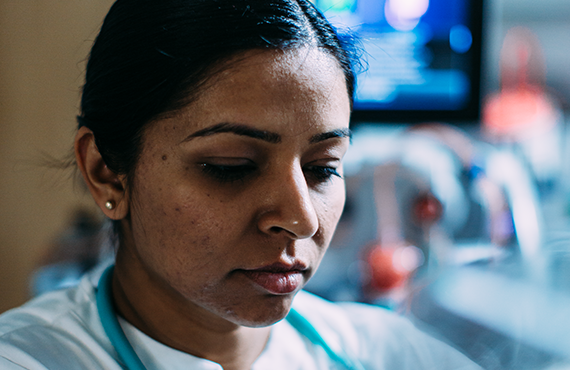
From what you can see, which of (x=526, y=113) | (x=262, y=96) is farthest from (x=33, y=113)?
(x=526, y=113)

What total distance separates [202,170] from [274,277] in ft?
0.52

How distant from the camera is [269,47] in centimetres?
54

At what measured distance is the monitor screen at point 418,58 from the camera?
147cm

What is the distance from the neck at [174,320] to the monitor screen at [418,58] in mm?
1030

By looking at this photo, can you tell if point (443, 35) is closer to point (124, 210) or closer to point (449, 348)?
point (449, 348)

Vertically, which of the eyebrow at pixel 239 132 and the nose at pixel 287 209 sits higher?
the eyebrow at pixel 239 132

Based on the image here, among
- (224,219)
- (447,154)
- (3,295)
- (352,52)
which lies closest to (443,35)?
(447,154)

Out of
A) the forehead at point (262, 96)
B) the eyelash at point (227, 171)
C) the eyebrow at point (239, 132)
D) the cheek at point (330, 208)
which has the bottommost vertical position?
the cheek at point (330, 208)

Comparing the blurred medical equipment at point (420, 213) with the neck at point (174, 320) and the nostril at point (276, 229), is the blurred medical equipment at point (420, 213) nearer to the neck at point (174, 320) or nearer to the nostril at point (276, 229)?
the neck at point (174, 320)

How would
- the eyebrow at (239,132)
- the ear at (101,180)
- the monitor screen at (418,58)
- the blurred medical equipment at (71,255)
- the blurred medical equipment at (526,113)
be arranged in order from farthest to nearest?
A: the blurred medical equipment at (526,113) < the monitor screen at (418,58) < the blurred medical equipment at (71,255) < the ear at (101,180) < the eyebrow at (239,132)

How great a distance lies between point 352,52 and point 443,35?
0.94 meters

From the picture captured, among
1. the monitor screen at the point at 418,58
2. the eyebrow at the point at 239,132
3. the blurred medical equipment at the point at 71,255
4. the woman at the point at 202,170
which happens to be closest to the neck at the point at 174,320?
the woman at the point at 202,170

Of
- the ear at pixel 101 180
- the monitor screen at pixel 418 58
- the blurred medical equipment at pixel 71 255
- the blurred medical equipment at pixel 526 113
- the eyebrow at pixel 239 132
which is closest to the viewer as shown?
the eyebrow at pixel 239 132

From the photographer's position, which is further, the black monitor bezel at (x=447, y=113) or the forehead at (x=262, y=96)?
the black monitor bezel at (x=447, y=113)
